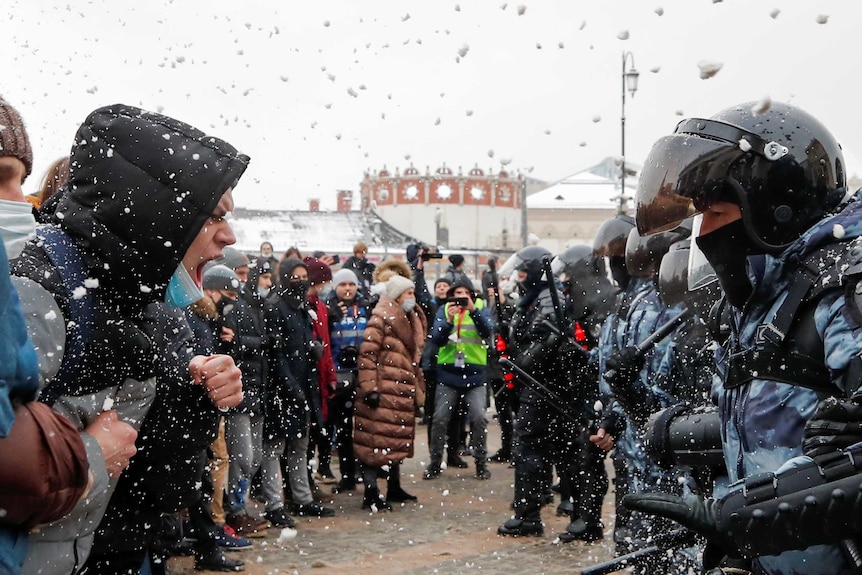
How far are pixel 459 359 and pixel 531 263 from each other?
1611mm

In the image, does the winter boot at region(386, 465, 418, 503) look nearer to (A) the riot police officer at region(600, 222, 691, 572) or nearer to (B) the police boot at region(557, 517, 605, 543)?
(B) the police boot at region(557, 517, 605, 543)

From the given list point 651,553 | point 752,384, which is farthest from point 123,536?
point 752,384

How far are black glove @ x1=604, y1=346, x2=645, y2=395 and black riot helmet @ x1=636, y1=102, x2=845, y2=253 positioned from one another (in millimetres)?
2711

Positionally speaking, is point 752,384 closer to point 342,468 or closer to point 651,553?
point 651,553

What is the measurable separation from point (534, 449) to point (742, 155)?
526 cm

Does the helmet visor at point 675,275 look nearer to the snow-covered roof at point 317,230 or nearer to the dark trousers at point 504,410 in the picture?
the dark trousers at point 504,410

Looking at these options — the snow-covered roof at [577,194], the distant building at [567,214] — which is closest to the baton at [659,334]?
the distant building at [567,214]

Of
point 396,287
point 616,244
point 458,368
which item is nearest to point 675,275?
point 616,244

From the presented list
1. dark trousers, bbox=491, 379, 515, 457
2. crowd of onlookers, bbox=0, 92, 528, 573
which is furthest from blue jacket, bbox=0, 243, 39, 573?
dark trousers, bbox=491, 379, 515, 457

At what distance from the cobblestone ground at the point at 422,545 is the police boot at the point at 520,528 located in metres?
0.08

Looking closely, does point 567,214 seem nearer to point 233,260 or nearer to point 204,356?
point 233,260

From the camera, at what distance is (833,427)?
2172 millimetres

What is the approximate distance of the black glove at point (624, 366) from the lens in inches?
217

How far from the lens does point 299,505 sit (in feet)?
27.8
